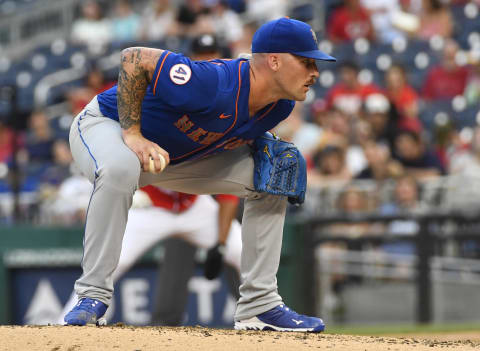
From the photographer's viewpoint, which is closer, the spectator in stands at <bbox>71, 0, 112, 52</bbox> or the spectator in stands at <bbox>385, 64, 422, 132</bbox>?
the spectator in stands at <bbox>385, 64, 422, 132</bbox>

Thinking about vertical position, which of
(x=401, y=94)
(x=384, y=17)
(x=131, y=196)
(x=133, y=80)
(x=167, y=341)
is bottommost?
(x=167, y=341)

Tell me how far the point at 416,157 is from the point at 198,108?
5.44 meters

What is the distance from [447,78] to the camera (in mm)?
10602

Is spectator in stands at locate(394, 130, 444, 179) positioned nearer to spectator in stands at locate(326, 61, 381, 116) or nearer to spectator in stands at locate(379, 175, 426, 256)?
spectator in stands at locate(379, 175, 426, 256)

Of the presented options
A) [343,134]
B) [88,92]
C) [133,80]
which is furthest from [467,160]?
[133,80]

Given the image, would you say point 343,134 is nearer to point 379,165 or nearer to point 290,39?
point 379,165

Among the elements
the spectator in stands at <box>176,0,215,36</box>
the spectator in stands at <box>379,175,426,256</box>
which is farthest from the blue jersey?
the spectator in stands at <box>176,0,215,36</box>

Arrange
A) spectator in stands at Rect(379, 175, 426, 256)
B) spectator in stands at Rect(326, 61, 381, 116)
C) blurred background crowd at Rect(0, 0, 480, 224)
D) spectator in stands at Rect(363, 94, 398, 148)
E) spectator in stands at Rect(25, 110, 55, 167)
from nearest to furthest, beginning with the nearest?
spectator in stands at Rect(379, 175, 426, 256) → blurred background crowd at Rect(0, 0, 480, 224) → spectator in stands at Rect(363, 94, 398, 148) → spectator in stands at Rect(326, 61, 381, 116) → spectator in stands at Rect(25, 110, 55, 167)

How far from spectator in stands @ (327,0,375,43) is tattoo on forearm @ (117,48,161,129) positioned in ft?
26.6

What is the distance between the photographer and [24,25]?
51.4 ft

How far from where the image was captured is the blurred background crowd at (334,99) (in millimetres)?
8375

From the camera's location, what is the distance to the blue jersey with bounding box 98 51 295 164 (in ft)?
12.5

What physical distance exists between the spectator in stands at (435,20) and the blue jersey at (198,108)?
24.3 feet

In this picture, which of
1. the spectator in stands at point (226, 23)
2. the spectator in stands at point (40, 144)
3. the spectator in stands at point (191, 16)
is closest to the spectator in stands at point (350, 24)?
the spectator in stands at point (226, 23)
